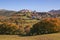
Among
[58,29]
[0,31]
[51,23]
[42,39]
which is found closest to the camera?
[42,39]

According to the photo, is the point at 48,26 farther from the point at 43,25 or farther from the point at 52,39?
the point at 52,39

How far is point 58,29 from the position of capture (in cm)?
5006

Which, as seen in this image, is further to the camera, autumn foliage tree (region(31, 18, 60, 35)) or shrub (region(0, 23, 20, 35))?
shrub (region(0, 23, 20, 35))

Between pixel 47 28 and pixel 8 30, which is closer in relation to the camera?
pixel 47 28

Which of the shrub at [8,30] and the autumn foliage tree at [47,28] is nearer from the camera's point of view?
the autumn foliage tree at [47,28]

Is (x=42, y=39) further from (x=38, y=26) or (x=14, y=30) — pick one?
(x=14, y=30)

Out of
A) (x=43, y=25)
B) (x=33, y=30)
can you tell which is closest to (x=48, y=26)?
(x=43, y=25)

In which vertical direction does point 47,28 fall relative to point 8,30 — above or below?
above

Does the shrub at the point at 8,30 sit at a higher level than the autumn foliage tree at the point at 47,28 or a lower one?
lower

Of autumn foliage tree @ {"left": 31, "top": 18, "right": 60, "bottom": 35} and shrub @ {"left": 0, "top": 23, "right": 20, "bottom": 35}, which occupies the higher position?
autumn foliage tree @ {"left": 31, "top": 18, "right": 60, "bottom": 35}

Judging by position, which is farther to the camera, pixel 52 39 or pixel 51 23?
pixel 51 23

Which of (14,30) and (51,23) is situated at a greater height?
(51,23)

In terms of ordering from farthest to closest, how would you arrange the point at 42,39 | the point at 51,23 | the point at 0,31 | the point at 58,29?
the point at 0,31 → the point at 51,23 → the point at 58,29 → the point at 42,39

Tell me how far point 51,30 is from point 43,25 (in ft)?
12.4
